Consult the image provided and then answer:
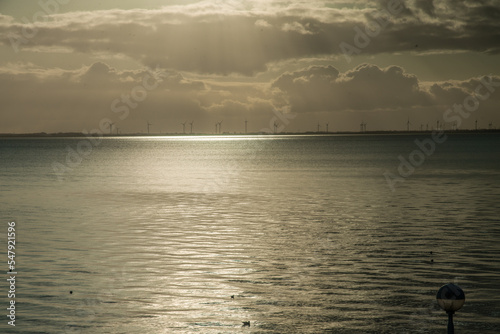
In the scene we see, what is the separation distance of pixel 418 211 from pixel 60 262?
30.4 m

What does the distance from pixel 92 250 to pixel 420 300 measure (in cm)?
1812

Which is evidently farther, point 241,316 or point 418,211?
point 418,211

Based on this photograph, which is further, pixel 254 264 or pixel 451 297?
pixel 254 264

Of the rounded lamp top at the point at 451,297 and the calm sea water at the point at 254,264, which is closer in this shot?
the rounded lamp top at the point at 451,297

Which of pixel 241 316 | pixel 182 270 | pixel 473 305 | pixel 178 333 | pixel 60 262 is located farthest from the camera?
pixel 60 262

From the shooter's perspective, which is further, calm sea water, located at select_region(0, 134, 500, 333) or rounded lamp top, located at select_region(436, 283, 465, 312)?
calm sea water, located at select_region(0, 134, 500, 333)

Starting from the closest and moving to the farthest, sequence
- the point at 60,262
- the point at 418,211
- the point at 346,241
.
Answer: the point at 60,262 < the point at 346,241 < the point at 418,211

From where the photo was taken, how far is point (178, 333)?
68.2 ft

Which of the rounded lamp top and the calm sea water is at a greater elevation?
the rounded lamp top

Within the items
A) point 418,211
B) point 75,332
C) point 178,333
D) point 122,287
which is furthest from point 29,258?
point 418,211

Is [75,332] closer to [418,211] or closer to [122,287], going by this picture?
[122,287]

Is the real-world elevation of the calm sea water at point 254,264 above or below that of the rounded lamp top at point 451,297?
below

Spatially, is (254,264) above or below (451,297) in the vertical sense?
below

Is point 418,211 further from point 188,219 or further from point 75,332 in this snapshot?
point 75,332
